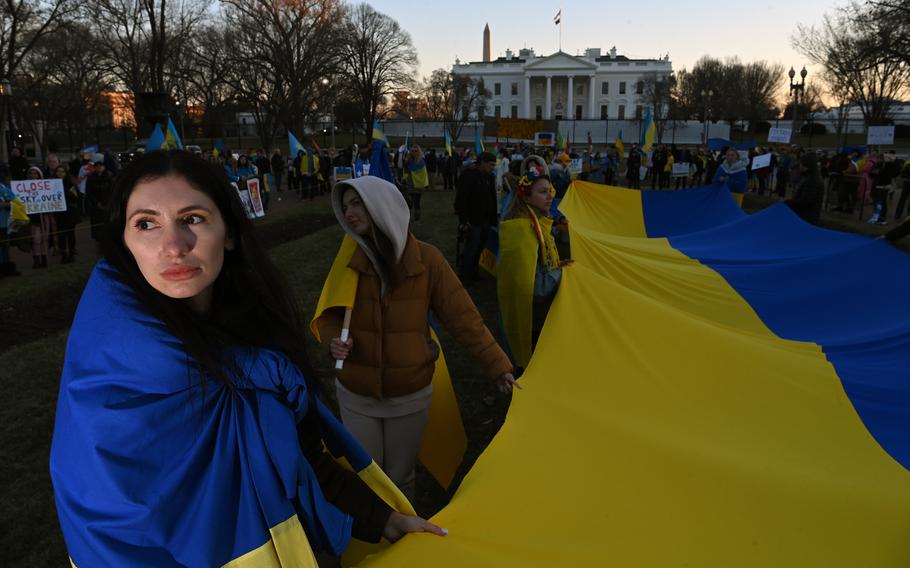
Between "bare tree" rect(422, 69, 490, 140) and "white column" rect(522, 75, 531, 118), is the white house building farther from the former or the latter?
"bare tree" rect(422, 69, 490, 140)

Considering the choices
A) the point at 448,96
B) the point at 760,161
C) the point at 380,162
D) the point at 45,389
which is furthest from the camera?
the point at 448,96

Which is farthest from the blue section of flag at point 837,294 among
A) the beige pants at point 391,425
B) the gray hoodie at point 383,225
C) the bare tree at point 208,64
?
the bare tree at point 208,64

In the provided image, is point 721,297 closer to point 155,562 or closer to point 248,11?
point 155,562

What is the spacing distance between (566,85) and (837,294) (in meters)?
108

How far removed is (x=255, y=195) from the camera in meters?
17.6

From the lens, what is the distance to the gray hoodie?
303cm

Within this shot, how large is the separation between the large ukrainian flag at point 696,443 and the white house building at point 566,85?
102m

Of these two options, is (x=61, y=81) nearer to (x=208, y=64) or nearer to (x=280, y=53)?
(x=208, y=64)

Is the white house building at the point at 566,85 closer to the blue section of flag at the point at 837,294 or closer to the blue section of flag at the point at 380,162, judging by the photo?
the blue section of flag at the point at 837,294

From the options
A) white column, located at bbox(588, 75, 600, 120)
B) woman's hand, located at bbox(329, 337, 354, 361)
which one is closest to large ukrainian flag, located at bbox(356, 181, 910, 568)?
woman's hand, located at bbox(329, 337, 354, 361)

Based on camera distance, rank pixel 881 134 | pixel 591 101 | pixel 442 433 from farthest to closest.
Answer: pixel 591 101 < pixel 881 134 < pixel 442 433

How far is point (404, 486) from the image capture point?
3.40 metres

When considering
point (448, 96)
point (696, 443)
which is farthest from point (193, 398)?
point (448, 96)

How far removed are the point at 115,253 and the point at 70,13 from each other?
35.1 meters
